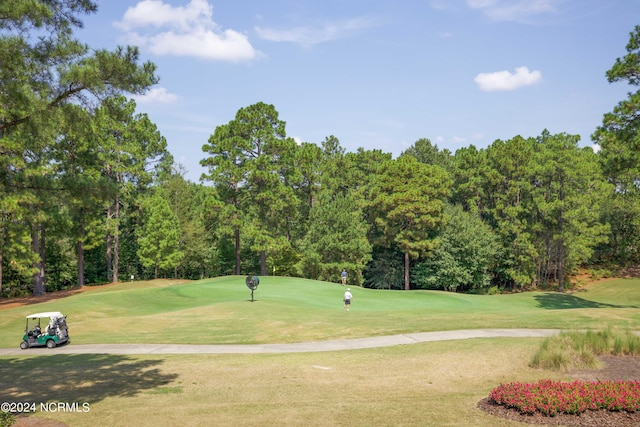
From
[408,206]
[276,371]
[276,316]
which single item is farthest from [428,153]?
[276,371]

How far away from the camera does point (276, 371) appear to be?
14.3 metres

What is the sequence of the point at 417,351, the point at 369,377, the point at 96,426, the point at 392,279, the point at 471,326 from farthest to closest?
the point at 392,279 < the point at 471,326 < the point at 417,351 < the point at 369,377 < the point at 96,426

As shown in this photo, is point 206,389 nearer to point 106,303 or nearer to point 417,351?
point 417,351

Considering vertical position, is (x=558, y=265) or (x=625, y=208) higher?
(x=625, y=208)

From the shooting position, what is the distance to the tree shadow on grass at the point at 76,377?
476 inches

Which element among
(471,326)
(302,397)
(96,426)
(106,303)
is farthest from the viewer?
(106,303)

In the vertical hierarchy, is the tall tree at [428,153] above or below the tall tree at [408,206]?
above

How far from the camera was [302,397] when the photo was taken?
1152 centimetres

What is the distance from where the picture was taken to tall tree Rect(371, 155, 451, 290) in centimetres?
5628

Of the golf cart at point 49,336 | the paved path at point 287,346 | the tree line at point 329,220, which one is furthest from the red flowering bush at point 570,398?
the tree line at point 329,220

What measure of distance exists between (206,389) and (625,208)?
64.2m

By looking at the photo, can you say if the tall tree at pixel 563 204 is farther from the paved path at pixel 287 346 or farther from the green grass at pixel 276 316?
the paved path at pixel 287 346

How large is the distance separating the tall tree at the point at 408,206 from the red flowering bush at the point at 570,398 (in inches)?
1797

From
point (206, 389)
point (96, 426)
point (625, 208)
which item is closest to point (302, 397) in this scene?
point (206, 389)
